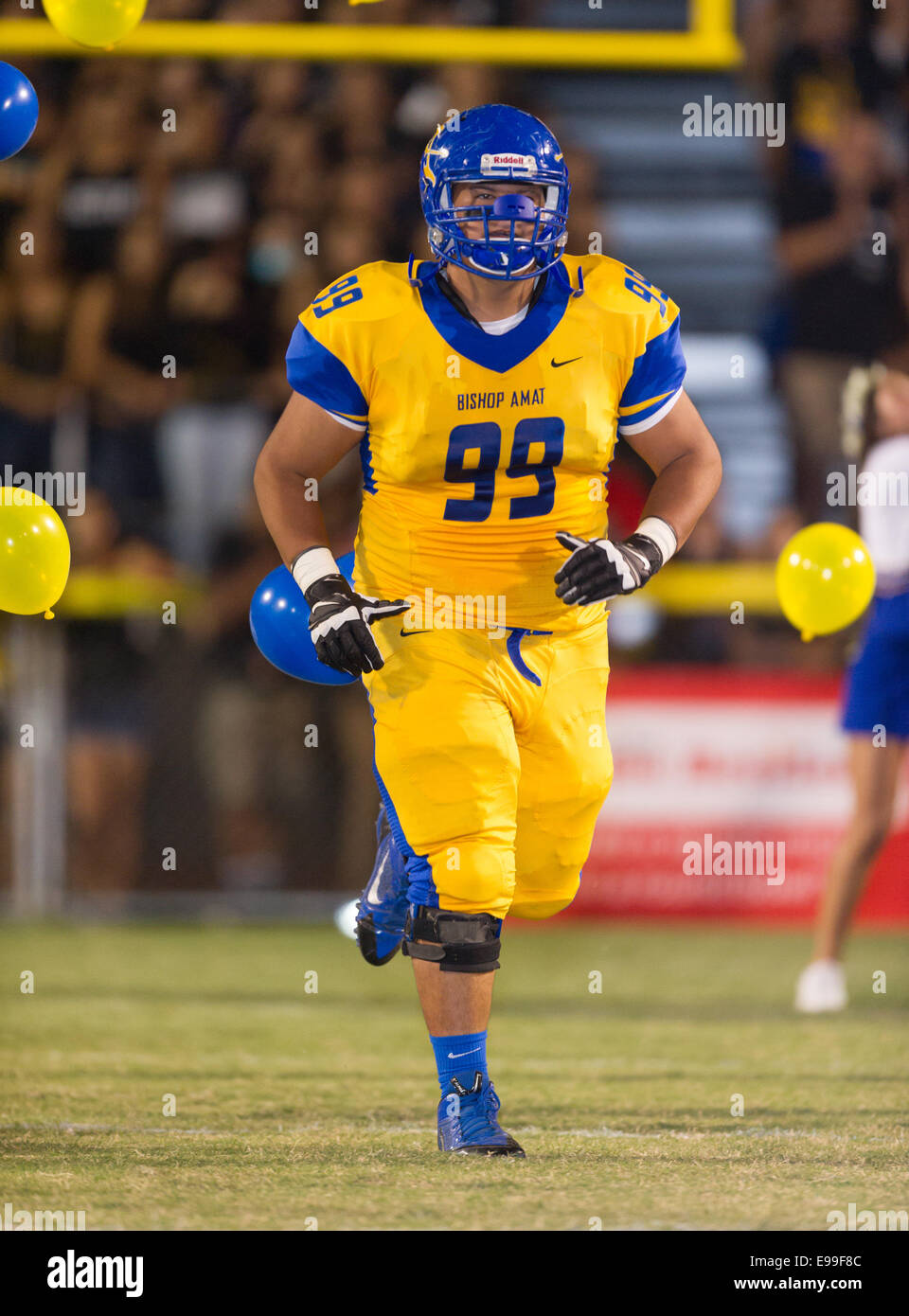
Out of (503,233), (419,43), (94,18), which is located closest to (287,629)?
(503,233)

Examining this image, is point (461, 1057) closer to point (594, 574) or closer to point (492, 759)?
point (492, 759)

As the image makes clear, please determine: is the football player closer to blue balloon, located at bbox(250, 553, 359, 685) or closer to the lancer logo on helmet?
the lancer logo on helmet

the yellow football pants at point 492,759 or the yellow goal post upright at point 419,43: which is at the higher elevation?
the yellow goal post upright at point 419,43

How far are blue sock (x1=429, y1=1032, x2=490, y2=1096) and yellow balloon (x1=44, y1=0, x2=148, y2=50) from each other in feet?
9.32

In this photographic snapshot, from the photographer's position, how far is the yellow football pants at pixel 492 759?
4.12 meters

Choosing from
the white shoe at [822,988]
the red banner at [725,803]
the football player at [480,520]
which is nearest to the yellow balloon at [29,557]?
the football player at [480,520]

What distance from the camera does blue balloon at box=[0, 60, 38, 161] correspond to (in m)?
4.98

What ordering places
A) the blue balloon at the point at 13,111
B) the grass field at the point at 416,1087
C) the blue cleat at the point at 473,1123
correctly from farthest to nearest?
1. the blue balloon at the point at 13,111
2. the blue cleat at the point at 473,1123
3. the grass field at the point at 416,1087

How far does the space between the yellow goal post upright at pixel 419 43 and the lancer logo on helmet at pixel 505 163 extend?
13.5 feet

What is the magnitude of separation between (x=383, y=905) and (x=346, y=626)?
95 centimetres

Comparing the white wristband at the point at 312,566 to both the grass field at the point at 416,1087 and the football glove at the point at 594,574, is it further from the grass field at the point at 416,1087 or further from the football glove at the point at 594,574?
the grass field at the point at 416,1087

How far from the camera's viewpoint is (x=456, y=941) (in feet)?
13.4

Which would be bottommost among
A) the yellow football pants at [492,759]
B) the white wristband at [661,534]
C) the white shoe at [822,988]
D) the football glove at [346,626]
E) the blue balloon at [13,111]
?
the white shoe at [822,988]
